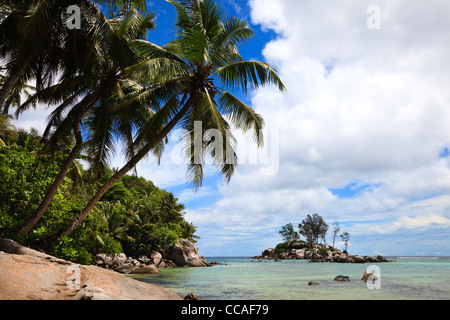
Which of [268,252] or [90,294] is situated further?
[268,252]

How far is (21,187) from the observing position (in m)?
12.2

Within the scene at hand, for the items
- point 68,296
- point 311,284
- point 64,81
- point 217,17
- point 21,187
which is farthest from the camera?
point 311,284

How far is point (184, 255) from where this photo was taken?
3694 cm

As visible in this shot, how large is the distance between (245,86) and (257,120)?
4.21 ft

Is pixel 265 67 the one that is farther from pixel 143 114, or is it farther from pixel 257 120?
pixel 143 114

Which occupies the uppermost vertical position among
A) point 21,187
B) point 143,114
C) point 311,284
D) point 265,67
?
point 265,67

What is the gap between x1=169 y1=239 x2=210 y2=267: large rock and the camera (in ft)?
120

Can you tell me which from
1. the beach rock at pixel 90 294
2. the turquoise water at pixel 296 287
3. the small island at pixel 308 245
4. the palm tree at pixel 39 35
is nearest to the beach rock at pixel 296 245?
the small island at pixel 308 245

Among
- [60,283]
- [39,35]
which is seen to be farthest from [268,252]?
[60,283]

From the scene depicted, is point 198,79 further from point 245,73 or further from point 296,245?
point 296,245

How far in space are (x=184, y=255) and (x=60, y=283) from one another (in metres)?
32.0

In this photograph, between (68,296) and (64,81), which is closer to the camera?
(68,296)

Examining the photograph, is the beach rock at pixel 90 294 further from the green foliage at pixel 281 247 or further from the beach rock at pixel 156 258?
the green foliage at pixel 281 247
